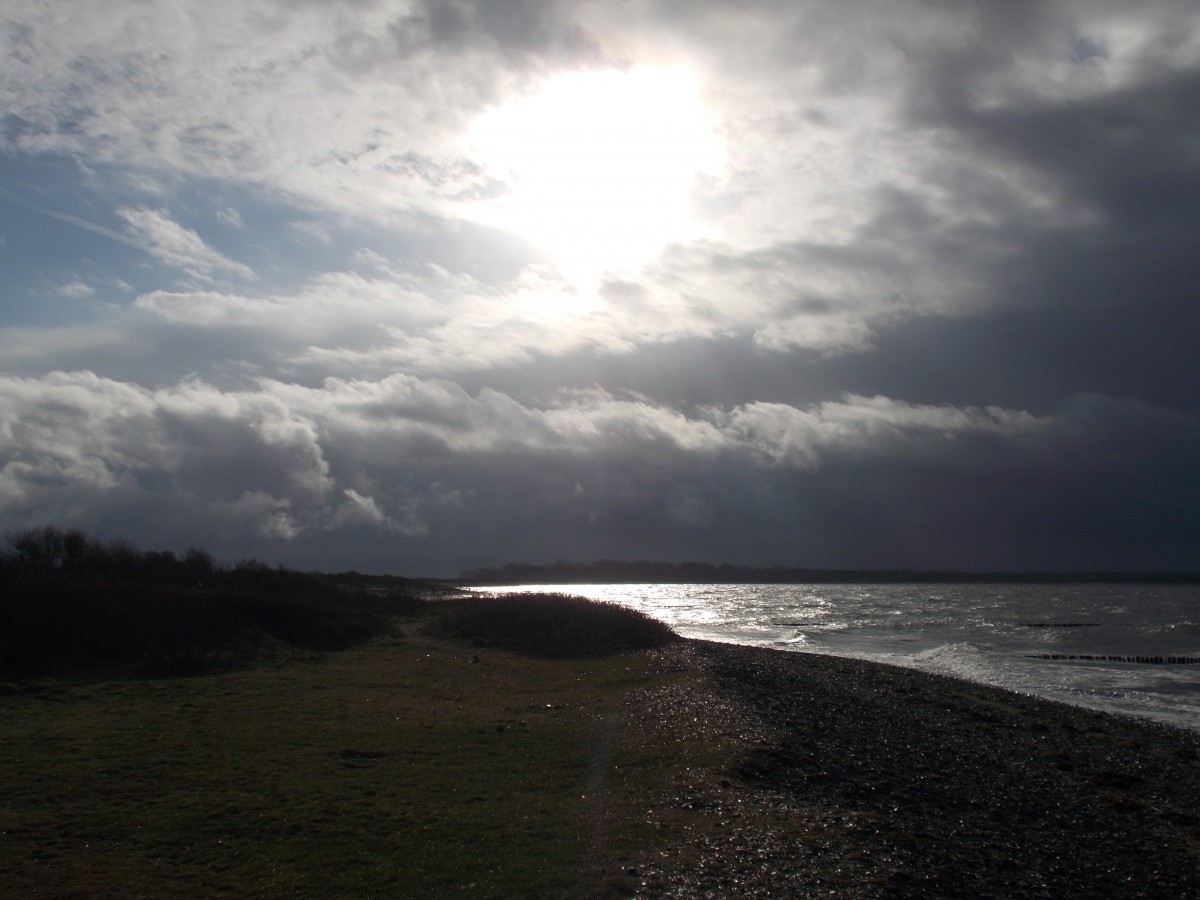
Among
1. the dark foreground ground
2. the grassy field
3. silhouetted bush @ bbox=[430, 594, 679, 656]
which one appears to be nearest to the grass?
the grassy field

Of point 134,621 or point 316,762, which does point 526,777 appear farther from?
point 134,621

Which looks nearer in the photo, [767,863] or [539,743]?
[767,863]

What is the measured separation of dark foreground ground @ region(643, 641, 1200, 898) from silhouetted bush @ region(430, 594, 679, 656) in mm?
13401

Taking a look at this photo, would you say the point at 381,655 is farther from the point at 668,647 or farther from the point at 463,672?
the point at 668,647

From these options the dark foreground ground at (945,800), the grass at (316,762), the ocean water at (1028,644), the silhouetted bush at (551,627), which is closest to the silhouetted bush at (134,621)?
the grass at (316,762)

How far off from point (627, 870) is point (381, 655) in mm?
27035

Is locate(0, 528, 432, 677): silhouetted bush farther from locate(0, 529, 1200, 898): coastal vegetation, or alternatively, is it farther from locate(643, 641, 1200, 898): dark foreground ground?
locate(643, 641, 1200, 898): dark foreground ground

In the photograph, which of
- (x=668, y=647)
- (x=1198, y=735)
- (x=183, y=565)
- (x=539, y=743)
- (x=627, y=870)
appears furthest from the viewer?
(x=183, y=565)

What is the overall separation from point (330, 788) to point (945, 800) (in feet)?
38.3

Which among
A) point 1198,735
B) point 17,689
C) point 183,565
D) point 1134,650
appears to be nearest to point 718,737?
point 1198,735

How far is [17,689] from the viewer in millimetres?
24172

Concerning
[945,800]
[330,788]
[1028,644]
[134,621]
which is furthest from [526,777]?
[1028,644]

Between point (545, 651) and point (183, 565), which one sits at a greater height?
point (183, 565)

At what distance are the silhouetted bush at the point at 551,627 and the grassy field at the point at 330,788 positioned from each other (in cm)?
1531
